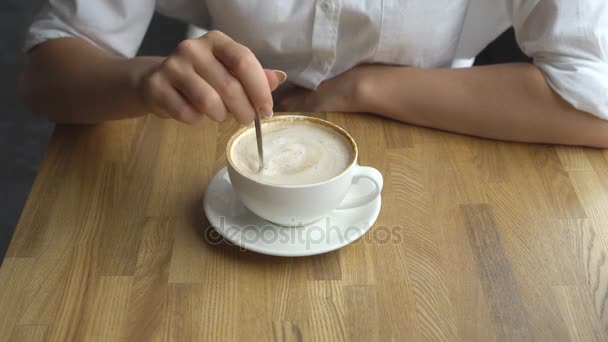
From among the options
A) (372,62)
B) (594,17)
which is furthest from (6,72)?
(594,17)

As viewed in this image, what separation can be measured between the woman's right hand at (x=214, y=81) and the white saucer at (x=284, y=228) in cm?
Result: 10

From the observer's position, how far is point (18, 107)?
2.24 meters

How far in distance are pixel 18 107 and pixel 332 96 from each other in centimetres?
165

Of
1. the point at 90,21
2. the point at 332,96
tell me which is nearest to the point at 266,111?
the point at 332,96

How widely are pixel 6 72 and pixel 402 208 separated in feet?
6.75

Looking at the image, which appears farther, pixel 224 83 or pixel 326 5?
pixel 326 5

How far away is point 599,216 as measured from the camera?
0.74 m

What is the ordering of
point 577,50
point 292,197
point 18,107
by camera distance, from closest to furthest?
point 292,197
point 577,50
point 18,107

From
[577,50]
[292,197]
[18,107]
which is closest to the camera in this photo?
[292,197]

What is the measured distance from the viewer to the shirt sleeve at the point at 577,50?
0.85 meters

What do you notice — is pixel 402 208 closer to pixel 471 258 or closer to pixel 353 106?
pixel 471 258

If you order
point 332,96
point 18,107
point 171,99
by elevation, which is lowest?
point 18,107

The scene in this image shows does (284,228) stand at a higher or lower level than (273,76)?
lower

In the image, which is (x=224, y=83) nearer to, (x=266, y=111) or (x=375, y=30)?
(x=266, y=111)
